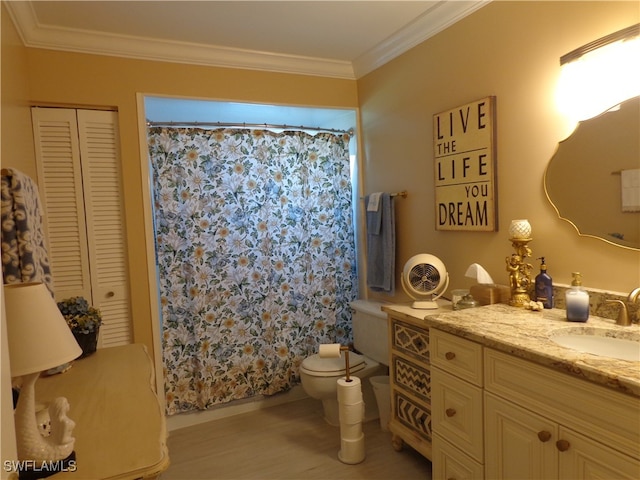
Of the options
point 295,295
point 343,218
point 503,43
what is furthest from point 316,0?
point 295,295

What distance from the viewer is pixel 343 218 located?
3.21 m

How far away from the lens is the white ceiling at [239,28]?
2.12 metres

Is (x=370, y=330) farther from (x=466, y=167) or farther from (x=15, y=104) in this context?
(x=15, y=104)

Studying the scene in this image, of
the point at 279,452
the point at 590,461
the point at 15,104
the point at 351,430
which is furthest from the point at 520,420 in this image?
the point at 15,104

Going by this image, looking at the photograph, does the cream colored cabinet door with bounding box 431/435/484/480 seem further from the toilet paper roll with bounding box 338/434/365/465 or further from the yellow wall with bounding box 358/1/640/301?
the yellow wall with bounding box 358/1/640/301

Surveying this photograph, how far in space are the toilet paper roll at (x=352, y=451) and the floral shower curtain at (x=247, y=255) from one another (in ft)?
2.83

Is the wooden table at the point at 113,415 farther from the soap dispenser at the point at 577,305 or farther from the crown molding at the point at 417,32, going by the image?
the crown molding at the point at 417,32

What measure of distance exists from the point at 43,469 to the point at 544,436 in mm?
1377

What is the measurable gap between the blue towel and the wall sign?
41 cm

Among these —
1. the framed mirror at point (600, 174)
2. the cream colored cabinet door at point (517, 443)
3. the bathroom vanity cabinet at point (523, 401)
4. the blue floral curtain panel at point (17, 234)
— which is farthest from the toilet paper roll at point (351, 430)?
the blue floral curtain panel at point (17, 234)

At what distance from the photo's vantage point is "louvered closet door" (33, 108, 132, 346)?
242 centimetres

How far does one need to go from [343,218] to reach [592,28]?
6.28 feet

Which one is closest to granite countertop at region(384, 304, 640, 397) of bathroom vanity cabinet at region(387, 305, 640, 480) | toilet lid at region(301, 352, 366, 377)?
bathroom vanity cabinet at region(387, 305, 640, 480)

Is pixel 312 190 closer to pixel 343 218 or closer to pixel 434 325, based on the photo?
pixel 343 218
